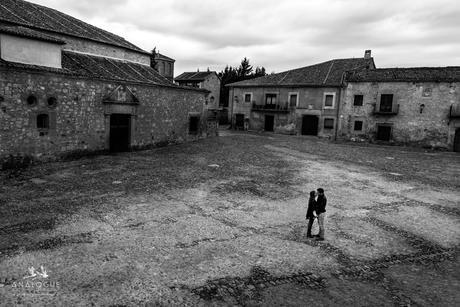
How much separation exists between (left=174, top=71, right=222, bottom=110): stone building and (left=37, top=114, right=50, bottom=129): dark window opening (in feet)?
91.2

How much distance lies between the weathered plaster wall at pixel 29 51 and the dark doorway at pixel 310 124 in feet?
74.8

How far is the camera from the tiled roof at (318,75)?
1192 inches

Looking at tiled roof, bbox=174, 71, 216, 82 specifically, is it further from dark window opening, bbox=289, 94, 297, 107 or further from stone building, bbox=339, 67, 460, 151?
stone building, bbox=339, 67, 460, 151

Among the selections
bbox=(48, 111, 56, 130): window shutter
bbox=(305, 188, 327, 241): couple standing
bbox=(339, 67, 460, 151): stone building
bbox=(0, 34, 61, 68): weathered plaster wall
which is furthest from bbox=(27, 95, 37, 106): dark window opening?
bbox=(339, 67, 460, 151): stone building

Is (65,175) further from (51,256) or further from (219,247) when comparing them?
(219,247)

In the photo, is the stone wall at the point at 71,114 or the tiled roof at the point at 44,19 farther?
the tiled roof at the point at 44,19

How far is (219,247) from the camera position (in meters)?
6.74

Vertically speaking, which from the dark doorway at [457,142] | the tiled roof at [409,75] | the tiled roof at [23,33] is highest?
the tiled roof at [409,75]

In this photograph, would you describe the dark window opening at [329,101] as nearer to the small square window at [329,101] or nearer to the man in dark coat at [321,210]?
the small square window at [329,101]

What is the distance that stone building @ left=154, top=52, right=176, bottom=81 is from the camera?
40.2m

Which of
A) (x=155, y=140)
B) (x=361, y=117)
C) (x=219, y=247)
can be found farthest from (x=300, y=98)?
(x=219, y=247)

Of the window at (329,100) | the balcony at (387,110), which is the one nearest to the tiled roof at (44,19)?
the window at (329,100)

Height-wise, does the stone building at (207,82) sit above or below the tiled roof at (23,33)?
above

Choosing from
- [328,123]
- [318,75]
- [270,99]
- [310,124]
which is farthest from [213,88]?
[328,123]
